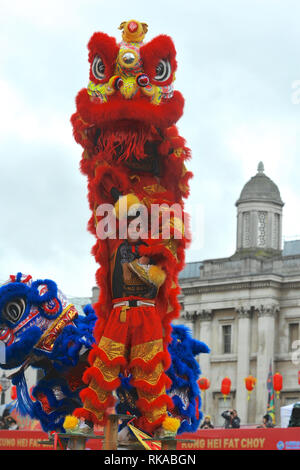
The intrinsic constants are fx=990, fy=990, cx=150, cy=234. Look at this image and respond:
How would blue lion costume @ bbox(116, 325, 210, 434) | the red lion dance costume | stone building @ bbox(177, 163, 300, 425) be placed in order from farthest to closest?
stone building @ bbox(177, 163, 300, 425)
blue lion costume @ bbox(116, 325, 210, 434)
the red lion dance costume

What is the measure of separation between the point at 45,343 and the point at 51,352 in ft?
0.38

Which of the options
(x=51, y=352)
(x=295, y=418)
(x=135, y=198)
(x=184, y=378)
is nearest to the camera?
(x=135, y=198)

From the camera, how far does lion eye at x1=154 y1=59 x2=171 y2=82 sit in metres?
8.63

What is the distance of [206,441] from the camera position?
1292cm

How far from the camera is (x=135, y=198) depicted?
8.49 metres

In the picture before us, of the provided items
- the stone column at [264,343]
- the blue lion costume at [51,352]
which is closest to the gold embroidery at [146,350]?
the blue lion costume at [51,352]

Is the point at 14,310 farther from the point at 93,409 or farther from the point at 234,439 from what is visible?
the point at 234,439

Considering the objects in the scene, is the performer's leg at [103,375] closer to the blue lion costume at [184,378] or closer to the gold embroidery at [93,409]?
the gold embroidery at [93,409]

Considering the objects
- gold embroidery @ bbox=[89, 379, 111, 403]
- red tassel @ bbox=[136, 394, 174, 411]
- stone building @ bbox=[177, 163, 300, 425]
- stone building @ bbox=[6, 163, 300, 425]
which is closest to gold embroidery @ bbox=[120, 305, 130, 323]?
gold embroidery @ bbox=[89, 379, 111, 403]

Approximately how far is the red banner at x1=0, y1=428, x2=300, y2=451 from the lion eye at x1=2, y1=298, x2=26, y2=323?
2.46 meters

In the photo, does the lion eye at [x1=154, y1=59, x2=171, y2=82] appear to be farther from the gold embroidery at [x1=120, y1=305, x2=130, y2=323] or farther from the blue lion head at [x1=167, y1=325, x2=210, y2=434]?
the blue lion head at [x1=167, y1=325, x2=210, y2=434]

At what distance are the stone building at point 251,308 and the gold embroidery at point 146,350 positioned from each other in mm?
32813

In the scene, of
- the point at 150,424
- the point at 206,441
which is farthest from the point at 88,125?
the point at 206,441

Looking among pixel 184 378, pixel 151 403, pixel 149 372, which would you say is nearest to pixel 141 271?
pixel 149 372
